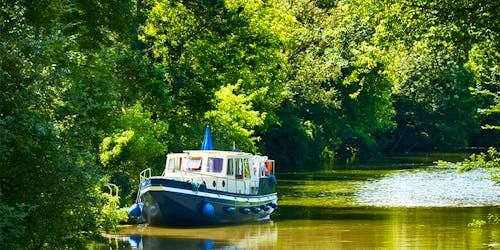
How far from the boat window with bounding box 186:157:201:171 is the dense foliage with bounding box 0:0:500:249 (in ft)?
5.14

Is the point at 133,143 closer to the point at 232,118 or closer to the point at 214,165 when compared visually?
the point at 214,165

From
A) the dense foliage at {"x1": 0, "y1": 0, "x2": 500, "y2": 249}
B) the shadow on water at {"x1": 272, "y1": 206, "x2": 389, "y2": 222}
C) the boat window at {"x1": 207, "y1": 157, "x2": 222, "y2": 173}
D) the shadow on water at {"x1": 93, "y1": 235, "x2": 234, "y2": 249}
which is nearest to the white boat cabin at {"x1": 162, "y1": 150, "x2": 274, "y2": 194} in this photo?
the boat window at {"x1": 207, "y1": 157, "x2": 222, "y2": 173}

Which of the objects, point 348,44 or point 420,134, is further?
point 420,134

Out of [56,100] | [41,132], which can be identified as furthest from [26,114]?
[56,100]

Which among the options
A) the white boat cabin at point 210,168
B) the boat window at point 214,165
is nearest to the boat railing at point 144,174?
the white boat cabin at point 210,168

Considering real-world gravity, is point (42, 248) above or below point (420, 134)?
below

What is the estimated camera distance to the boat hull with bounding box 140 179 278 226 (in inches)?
1208

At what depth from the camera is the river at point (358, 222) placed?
27.2m

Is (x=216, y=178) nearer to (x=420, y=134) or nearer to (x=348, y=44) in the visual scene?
(x=348, y=44)

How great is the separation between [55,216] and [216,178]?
55.3 ft

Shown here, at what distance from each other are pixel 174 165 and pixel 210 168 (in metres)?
1.30

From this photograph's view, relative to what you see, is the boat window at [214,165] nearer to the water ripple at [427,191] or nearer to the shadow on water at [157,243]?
the shadow on water at [157,243]

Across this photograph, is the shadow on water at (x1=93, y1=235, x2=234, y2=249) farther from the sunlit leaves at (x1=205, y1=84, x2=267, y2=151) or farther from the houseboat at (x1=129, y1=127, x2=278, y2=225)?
the sunlit leaves at (x1=205, y1=84, x2=267, y2=151)

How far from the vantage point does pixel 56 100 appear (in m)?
16.4
